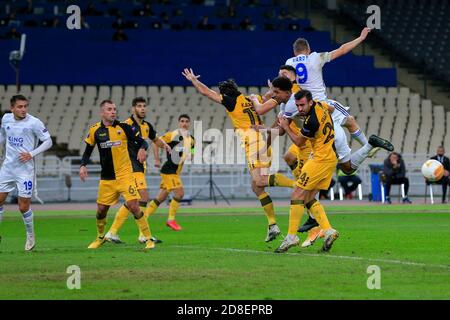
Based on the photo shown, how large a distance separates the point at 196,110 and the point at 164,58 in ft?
12.0

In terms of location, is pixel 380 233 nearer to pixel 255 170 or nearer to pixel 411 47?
pixel 255 170

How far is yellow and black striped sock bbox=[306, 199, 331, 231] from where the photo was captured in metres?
16.2

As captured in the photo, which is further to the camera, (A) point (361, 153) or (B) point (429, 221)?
(B) point (429, 221)

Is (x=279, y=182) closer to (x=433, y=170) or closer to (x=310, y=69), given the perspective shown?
(x=310, y=69)

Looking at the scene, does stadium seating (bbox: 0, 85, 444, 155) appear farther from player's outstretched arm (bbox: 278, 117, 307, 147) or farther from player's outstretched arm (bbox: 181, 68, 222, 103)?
player's outstretched arm (bbox: 278, 117, 307, 147)

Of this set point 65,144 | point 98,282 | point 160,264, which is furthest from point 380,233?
point 65,144

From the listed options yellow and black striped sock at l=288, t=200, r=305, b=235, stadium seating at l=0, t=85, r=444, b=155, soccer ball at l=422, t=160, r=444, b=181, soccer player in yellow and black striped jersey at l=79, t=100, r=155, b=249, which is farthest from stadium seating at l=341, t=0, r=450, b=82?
yellow and black striped sock at l=288, t=200, r=305, b=235

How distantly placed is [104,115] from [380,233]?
21.0ft

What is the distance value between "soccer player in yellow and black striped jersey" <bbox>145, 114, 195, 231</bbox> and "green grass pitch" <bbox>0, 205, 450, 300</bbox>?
2.93 ft

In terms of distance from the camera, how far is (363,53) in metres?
48.1

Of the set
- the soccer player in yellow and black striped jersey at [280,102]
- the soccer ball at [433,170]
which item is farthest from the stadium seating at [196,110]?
the soccer player in yellow and black striped jersey at [280,102]

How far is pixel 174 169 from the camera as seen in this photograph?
2578 cm

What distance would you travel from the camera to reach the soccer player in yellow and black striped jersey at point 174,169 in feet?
81.9

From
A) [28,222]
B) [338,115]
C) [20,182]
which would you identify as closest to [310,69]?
[338,115]
